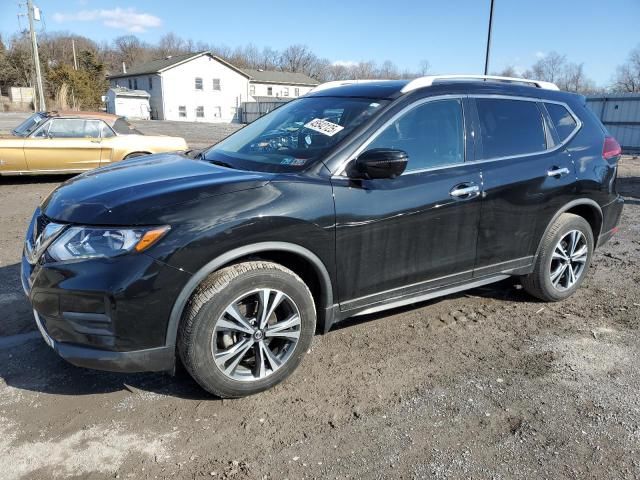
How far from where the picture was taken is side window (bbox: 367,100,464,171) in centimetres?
340

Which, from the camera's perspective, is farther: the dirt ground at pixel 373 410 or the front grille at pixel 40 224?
the front grille at pixel 40 224

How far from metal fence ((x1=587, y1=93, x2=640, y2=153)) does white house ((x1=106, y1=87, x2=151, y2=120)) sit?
149 feet

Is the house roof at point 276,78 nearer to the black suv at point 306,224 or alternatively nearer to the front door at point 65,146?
the front door at point 65,146

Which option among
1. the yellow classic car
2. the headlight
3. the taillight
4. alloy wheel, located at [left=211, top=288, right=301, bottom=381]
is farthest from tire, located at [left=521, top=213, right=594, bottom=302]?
the yellow classic car

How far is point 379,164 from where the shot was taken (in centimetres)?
305

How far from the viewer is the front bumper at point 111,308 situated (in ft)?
8.34

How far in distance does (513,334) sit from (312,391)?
1816 mm

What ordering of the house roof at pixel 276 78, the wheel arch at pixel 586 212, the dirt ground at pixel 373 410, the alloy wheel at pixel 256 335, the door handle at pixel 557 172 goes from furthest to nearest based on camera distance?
the house roof at pixel 276 78
the wheel arch at pixel 586 212
the door handle at pixel 557 172
the alloy wheel at pixel 256 335
the dirt ground at pixel 373 410

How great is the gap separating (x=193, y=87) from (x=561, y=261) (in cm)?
5980

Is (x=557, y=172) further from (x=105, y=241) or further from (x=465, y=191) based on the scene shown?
(x=105, y=241)

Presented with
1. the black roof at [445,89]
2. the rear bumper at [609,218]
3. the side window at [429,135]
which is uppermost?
the black roof at [445,89]

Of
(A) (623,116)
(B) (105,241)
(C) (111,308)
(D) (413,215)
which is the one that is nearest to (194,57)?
(A) (623,116)

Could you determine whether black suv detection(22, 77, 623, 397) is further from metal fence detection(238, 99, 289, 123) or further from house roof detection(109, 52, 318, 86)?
house roof detection(109, 52, 318, 86)

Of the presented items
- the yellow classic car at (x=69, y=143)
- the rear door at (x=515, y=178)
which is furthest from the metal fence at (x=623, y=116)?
the rear door at (x=515, y=178)
